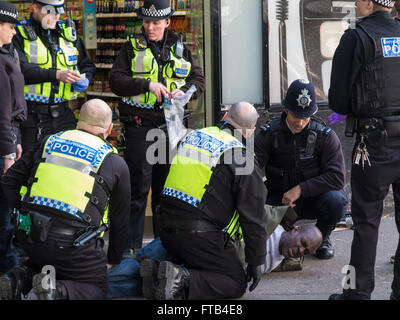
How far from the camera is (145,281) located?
4.52 meters

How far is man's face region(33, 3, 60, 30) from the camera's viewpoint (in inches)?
223

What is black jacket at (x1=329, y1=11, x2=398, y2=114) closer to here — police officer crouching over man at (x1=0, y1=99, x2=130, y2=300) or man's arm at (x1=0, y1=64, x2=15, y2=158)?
police officer crouching over man at (x1=0, y1=99, x2=130, y2=300)

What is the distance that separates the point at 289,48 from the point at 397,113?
264 centimetres

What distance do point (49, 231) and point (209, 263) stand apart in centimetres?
113

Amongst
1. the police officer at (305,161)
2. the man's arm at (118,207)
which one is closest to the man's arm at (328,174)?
the police officer at (305,161)

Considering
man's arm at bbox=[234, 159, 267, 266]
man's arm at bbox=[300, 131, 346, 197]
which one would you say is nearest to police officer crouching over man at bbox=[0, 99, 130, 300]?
man's arm at bbox=[234, 159, 267, 266]

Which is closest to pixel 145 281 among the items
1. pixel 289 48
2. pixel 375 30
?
pixel 375 30

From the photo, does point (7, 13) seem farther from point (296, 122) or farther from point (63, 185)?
point (296, 122)

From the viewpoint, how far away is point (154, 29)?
5695 mm

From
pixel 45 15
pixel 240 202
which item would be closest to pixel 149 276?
pixel 240 202

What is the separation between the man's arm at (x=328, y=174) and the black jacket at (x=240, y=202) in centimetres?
102

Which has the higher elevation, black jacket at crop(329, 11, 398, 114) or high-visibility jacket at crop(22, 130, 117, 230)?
black jacket at crop(329, 11, 398, 114)

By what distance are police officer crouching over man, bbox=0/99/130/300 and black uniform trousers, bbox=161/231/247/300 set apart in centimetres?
54
